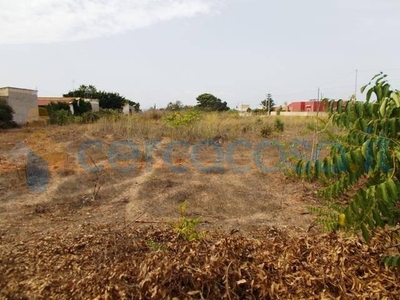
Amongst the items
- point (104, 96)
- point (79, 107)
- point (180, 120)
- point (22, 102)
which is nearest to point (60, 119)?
point (22, 102)

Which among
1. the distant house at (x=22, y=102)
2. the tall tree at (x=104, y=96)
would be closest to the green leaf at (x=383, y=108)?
the distant house at (x=22, y=102)

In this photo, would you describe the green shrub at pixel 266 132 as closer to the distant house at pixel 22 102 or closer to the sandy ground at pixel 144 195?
the sandy ground at pixel 144 195

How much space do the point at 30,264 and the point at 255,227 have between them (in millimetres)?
2115

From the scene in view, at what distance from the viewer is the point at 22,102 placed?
1683 cm

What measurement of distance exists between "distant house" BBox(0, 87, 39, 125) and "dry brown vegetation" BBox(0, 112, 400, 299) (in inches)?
421

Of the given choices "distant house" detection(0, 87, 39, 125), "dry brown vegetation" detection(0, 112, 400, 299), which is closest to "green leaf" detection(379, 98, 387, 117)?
"dry brown vegetation" detection(0, 112, 400, 299)

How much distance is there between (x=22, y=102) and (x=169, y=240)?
17298 millimetres

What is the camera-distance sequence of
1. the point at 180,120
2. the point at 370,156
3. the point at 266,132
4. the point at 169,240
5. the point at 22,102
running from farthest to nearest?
1. the point at 22,102
2. the point at 266,132
3. the point at 180,120
4. the point at 169,240
5. the point at 370,156

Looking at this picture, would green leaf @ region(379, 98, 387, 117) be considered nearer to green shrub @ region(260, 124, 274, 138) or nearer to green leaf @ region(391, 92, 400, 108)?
green leaf @ region(391, 92, 400, 108)

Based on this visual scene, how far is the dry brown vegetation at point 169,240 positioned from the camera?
174 cm

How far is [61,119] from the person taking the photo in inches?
531

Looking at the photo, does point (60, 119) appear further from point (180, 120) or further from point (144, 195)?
point (144, 195)

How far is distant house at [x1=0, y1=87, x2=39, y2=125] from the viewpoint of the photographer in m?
15.8

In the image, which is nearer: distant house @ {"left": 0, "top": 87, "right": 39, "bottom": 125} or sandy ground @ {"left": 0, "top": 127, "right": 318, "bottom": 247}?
sandy ground @ {"left": 0, "top": 127, "right": 318, "bottom": 247}
